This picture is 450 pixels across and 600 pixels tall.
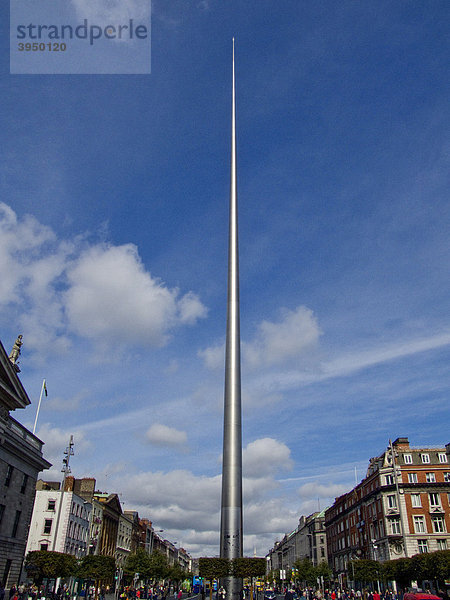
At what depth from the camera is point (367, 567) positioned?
6244 cm

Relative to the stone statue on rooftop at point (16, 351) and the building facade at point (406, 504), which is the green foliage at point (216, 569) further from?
the building facade at point (406, 504)

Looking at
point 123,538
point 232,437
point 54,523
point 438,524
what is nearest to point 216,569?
point 232,437

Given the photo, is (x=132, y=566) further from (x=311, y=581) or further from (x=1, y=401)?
(x=1, y=401)

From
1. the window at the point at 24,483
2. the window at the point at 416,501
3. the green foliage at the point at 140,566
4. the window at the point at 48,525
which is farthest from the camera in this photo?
the green foliage at the point at 140,566

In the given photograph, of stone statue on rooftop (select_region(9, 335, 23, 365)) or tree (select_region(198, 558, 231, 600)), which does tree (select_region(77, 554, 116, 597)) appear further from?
tree (select_region(198, 558, 231, 600))

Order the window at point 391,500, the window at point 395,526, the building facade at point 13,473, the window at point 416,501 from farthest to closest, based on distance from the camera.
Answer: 1. the window at point 391,500
2. the window at point 395,526
3. the window at point 416,501
4. the building facade at point 13,473

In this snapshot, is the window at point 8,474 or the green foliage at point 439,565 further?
the green foliage at point 439,565

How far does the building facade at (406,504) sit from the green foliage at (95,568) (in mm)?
36899

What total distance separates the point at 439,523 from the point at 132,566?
180ft

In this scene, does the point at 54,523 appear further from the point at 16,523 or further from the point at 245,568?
the point at 245,568

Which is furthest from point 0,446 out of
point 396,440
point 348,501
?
point 348,501

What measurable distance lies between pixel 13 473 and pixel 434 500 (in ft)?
194

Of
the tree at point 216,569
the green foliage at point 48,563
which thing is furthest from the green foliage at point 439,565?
the green foliage at point 48,563

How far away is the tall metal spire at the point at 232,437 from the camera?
3294 cm
